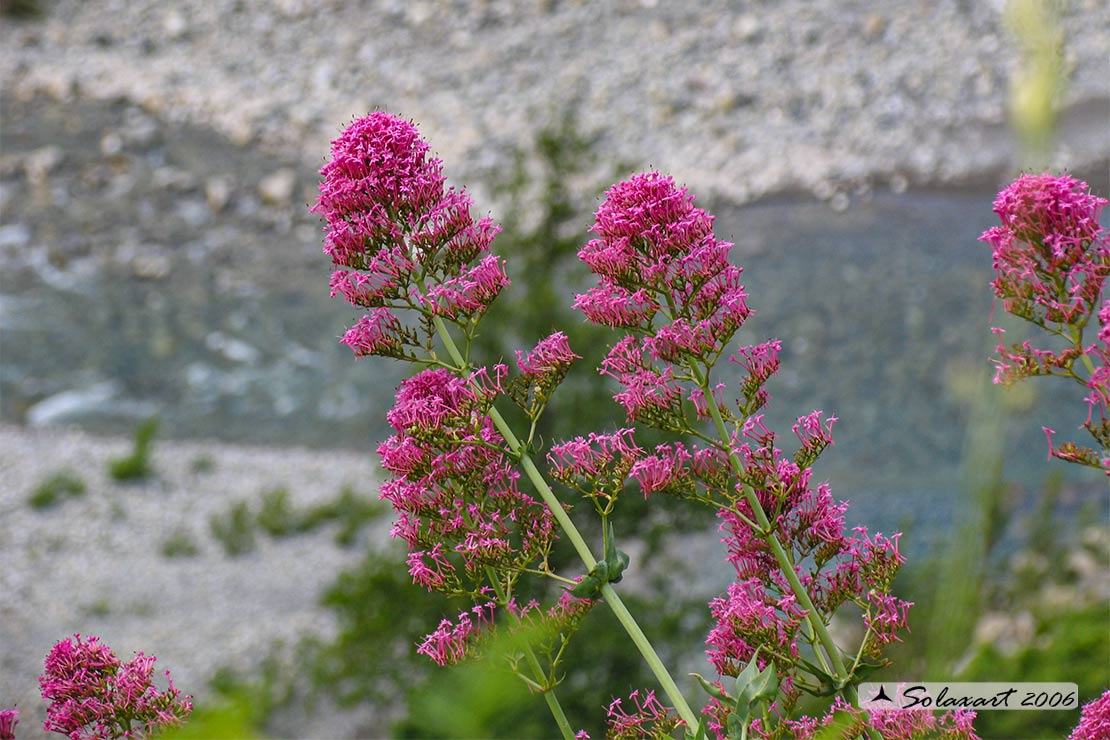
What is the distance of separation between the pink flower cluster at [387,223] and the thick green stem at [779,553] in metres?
0.33

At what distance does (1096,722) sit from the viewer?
52.7 inches

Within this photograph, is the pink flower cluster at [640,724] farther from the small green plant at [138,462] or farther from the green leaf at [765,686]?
the small green plant at [138,462]

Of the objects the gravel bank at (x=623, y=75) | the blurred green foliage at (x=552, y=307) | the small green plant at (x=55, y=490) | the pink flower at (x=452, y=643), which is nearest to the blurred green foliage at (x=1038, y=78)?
the pink flower at (x=452, y=643)

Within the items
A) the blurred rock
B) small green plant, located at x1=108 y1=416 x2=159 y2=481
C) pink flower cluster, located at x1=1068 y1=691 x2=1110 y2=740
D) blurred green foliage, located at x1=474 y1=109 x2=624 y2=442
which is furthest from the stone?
pink flower cluster, located at x1=1068 y1=691 x2=1110 y2=740

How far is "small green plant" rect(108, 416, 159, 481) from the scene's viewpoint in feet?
35.3

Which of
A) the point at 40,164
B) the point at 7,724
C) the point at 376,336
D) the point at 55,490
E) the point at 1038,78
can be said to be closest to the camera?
the point at 7,724

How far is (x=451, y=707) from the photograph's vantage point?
74 centimetres

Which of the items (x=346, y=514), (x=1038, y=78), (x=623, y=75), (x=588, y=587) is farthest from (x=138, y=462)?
(x=623, y=75)

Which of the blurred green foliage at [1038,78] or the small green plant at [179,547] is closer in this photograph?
the blurred green foliage at [1038,78]

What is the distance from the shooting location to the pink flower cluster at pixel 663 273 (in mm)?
1548

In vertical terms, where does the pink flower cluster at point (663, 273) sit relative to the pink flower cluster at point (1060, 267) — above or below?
above

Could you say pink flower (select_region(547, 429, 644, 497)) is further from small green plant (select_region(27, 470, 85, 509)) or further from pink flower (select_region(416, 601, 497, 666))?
small green plant (select_region(27, 470, 85, 509))

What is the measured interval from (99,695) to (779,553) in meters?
0.73

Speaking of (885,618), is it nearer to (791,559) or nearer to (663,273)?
(791,559)
